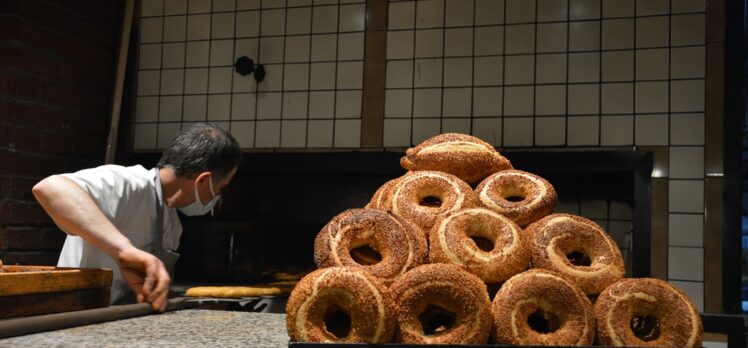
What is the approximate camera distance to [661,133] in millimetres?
2961

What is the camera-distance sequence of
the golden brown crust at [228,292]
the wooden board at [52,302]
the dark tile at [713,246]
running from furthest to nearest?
the dark tile at [713,246], the golden brown crust at [228,292], the wooden board at [52,302]

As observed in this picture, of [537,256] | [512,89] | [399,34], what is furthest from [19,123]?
[537,256]

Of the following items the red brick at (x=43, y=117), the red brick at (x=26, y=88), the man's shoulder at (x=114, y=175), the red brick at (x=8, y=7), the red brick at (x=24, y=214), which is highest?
the red brick at (x=8, y=7)

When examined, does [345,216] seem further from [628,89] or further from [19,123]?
[19,123]

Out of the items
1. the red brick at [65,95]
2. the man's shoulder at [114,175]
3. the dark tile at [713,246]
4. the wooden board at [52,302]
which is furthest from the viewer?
the red brick at [65,95]

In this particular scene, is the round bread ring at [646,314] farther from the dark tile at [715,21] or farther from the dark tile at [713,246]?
the dark tile at [715,21]

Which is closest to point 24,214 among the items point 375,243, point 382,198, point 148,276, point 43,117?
point 43,117

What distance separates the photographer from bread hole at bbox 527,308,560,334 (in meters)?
1.16

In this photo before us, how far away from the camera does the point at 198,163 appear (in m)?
2.33

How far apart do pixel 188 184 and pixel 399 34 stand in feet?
4.84

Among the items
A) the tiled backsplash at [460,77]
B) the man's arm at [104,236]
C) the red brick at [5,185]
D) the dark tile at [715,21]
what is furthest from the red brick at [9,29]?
the dark tile at [715,21]

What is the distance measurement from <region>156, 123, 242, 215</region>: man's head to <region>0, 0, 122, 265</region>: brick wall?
111cm

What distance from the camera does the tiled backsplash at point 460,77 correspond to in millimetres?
2945

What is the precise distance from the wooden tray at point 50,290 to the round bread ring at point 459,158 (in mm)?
Result: 831
